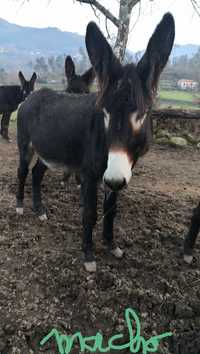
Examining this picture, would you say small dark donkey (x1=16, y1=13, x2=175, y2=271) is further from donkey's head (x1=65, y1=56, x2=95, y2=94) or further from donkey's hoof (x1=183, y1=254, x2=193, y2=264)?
donkey's head (x1=65, y1=56, x2=95, y2=94)

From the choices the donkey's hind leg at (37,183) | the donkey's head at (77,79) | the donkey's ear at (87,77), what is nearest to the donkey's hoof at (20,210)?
the donkey's hind leg at (37,183)

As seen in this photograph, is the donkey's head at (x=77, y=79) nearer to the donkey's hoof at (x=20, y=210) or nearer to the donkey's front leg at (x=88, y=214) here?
the donkey's hoof at (x=20, y=210)

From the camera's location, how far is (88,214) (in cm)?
291

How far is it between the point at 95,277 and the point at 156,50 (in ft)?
5.98

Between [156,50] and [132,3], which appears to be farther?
[132,3]

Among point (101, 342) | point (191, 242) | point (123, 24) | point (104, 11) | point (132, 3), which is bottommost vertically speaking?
point (101, 342)

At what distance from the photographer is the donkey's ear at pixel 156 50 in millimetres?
2076

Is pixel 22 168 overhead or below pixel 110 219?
overhead

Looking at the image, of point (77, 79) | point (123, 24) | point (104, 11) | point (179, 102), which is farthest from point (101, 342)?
point (179, 102)

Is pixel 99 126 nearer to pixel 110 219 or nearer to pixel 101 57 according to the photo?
pixel 101 57

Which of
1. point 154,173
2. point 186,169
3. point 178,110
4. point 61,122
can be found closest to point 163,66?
point 61,122

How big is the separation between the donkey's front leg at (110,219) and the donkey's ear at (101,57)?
1226 mm

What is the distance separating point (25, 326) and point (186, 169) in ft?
14.8

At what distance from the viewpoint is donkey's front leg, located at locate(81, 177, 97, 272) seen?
284cm
